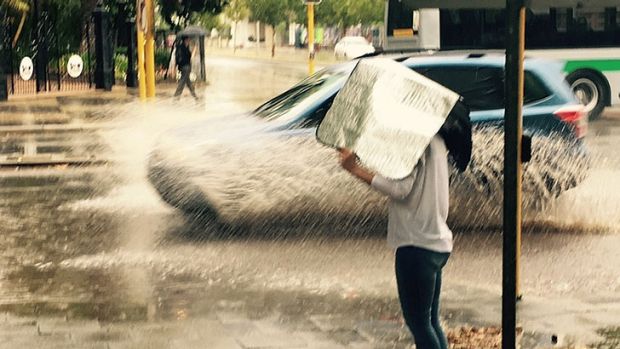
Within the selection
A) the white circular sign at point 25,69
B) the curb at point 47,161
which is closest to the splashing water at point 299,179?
the curb at point 47,161

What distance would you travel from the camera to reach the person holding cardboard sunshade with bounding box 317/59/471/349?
480 centimetres

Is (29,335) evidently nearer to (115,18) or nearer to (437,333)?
(437,333)

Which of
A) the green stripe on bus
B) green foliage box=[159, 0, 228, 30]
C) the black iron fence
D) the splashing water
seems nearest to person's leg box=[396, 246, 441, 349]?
the splashing water

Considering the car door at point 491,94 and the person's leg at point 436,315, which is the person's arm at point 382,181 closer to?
the person's leg at point 436,315

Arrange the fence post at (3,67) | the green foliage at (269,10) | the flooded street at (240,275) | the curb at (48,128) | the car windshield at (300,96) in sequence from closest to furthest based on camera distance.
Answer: the flooded street at (240,275), the car windshield at (300,96), the curb at (48,128), the fence post at (3,67), the green foliage at (269,10)

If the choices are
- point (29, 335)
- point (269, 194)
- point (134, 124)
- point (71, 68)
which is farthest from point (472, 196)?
point (71, 68)

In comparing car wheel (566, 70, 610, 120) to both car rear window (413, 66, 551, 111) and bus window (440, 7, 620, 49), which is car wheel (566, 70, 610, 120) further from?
car rear window (413, 66, 551, 111)

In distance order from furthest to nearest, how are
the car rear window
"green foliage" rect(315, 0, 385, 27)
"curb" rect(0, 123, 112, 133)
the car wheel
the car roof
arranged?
1. "green foliage" rect(315, 0, 385, 27)
2. the car wheel
3. "curb" rect(0, 123, 112, 133)
4. the car roof
5. the car rear window

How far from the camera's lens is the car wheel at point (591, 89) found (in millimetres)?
23320

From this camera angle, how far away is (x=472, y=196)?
33.0 feet

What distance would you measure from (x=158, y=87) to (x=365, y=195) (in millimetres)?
24190

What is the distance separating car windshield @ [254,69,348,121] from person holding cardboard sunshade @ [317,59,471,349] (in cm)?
517

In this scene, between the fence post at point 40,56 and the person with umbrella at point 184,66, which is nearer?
the person with umbrella at point 184,66

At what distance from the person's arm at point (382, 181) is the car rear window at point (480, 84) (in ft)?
18.5
